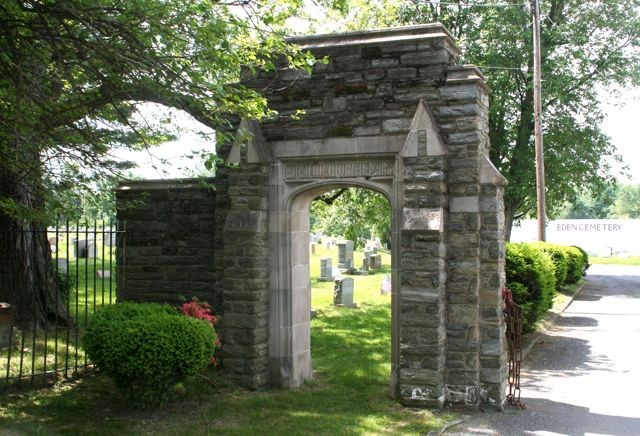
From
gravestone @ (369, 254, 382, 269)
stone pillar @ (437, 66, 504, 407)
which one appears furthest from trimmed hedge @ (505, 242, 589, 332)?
gravestone @ (369, 254, 382, 269)

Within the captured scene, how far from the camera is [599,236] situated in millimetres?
45188

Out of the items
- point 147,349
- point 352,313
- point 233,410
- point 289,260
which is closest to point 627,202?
point 352,313

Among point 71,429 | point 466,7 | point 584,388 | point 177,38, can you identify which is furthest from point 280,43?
point 466,7

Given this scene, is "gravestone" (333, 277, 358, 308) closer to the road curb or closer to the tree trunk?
the road curb

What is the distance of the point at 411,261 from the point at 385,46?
2.60 meters

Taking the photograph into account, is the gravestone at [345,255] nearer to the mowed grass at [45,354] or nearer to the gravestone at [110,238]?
the gravestone at [110,238]

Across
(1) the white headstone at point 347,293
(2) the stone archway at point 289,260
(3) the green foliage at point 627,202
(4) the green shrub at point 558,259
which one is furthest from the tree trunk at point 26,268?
(3) the green foliage at point 627,202

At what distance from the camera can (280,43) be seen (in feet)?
22.6

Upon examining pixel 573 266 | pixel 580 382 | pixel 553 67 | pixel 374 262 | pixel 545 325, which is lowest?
pixel 580 382

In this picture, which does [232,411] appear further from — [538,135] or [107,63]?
[538,135]

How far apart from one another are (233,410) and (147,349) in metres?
1.39

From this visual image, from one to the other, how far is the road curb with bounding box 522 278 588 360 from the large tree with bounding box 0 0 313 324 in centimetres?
711

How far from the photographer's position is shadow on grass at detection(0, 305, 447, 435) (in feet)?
21.6

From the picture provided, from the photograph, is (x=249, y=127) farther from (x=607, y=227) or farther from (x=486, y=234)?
(x=607, y=227)
